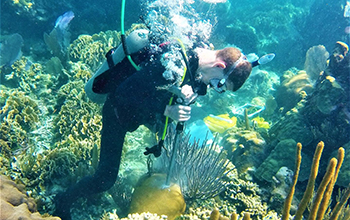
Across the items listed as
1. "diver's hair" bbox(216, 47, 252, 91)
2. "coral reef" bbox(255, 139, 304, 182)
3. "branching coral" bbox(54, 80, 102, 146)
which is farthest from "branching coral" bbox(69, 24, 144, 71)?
"coral reef" bbox(255, 139, 304, 182)

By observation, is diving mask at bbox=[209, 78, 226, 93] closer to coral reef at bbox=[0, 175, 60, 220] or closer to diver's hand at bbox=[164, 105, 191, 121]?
diver's hand at bbox=[164, 105, 191, 121]

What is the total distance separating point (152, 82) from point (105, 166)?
1.49 meters

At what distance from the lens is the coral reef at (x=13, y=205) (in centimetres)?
200

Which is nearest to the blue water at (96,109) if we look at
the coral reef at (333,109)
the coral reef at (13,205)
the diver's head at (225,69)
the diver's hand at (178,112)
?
the coral reef at (333,109)

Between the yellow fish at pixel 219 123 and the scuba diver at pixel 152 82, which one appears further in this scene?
the yellow fish at pixel 219 123

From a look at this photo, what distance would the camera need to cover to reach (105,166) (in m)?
2.86

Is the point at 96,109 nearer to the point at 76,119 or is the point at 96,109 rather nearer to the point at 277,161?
the point at 76,119

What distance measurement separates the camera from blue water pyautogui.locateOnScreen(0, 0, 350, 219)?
3537mm

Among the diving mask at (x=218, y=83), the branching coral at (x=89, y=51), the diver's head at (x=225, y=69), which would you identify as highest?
the branching coral at (x=89, y=51)

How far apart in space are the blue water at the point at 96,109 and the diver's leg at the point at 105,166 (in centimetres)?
43

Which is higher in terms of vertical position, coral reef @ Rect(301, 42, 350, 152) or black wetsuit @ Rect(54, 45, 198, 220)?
coral reef @ Rect(301, 42, 350, 152)

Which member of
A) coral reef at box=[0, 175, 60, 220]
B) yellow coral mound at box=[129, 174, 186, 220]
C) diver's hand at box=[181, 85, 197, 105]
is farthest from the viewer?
yellow coral mound at box=[129, 174, 186, 220]

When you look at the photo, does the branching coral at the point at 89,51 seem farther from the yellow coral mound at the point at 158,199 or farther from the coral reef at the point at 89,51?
the yellow coral mound at the point at 158,199

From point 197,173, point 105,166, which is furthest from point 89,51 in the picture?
point 197,173
